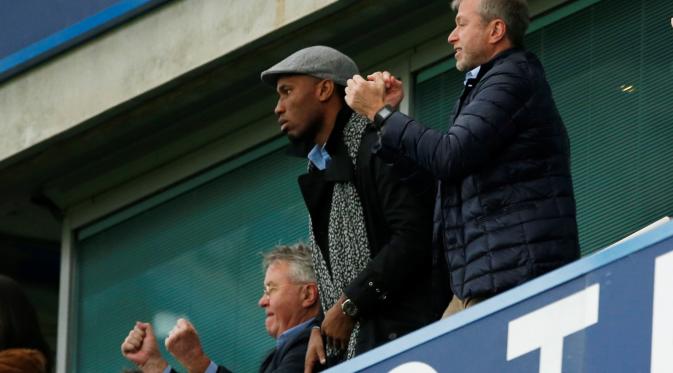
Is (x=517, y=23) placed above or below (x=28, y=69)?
below

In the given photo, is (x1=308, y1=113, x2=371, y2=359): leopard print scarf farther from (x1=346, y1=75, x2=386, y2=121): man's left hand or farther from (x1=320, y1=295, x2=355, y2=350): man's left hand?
(x1=346, y1=75, x2=386, y2=121): man's left hand

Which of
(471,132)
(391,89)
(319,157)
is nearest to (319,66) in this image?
(319,157)

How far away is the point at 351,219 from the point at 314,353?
1.84 ft

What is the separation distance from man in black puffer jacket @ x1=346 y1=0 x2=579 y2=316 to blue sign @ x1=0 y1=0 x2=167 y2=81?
4.60 metres

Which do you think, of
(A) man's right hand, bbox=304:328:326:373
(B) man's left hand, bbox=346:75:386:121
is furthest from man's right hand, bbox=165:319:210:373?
(B) man's left hand, bbox=346:75:386:121

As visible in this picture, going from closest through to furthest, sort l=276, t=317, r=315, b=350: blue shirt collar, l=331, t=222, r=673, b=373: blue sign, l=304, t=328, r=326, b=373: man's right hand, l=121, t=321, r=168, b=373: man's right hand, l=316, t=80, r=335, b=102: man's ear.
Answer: l=331, t=222, r=673, b=373: blue sign → l=304, t=328, r=326, b=373: man's right hand → l=316, t=80, r=335, b=102: man's ear → l=276, t=317, r=315, b=350: blue shirt collar → l=121, t=321, r=168, b=373: man's right hand

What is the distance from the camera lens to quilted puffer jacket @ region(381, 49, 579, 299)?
7.74 m

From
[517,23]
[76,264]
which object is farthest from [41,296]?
[517,23]

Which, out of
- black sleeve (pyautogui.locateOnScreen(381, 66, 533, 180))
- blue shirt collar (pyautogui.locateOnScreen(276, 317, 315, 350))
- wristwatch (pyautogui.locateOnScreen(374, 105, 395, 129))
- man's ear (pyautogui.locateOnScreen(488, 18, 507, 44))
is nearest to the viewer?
black sleeve (pyautogui.locateOnScreen(381, 66, 533, 180))

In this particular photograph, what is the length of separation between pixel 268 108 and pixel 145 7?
881 millimetres

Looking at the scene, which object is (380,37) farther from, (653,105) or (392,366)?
(392,366)

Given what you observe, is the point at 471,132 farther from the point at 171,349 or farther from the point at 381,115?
the point at 171,349

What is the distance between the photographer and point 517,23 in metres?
8.31

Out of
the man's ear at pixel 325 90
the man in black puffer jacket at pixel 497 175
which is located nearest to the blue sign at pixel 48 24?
the man's ear at pixel 325 90
